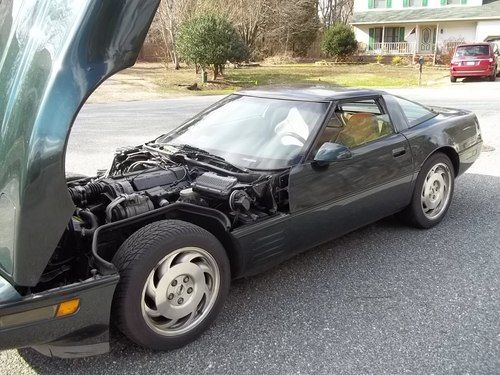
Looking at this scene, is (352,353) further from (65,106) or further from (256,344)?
(65,106)

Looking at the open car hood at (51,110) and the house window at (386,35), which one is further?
the house window at (386,35)

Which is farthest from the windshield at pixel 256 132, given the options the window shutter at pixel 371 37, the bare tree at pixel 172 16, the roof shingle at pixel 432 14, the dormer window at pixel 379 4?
the dormer window at pixel 379 4

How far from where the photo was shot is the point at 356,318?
10.2ft

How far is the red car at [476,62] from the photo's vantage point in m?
20.2

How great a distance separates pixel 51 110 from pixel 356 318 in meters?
2.17

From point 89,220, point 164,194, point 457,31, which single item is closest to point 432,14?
point 457,31

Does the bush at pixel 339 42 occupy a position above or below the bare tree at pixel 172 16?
below

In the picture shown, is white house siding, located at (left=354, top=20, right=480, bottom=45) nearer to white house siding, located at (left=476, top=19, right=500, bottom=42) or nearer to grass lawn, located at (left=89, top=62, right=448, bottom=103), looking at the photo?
white house siding, located at (left=476, top=19, right=500, bottom=42)

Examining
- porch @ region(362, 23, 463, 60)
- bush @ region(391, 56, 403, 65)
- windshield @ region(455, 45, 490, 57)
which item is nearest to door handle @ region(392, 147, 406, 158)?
windshield @ region(455, 45, 490, 57)

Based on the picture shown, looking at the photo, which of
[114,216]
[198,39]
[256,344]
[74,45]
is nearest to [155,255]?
[114,216]

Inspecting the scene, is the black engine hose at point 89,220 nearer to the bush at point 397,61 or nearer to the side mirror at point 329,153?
the side mirror at point 329,153

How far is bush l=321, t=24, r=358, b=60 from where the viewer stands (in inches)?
1292

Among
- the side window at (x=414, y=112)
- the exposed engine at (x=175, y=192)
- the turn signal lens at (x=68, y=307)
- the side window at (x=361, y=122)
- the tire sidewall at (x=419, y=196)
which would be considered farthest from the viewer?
the side window at (x=414, y=112)

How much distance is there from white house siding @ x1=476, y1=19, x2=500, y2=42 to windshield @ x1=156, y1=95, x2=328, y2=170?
110ft
